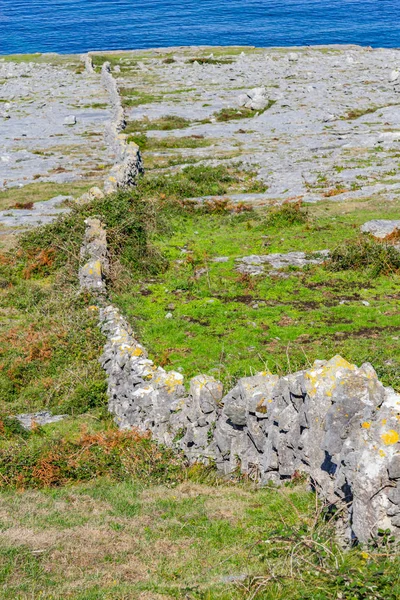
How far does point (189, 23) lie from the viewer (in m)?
148

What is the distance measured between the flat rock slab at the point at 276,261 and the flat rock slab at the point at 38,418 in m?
11.7

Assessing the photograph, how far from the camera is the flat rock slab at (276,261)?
28.6 meters

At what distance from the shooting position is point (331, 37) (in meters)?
127

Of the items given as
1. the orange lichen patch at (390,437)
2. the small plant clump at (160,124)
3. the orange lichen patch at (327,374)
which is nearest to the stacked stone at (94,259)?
the orange lichen patch at (327,374)

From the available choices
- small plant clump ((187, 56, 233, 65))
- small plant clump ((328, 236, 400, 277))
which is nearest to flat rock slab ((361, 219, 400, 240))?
small plant clump ((328, 236, 400, 277))

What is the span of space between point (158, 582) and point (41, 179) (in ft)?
125

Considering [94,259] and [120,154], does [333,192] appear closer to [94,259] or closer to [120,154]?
[94,259]

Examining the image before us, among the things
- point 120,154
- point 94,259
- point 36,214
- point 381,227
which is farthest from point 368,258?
point 120,154

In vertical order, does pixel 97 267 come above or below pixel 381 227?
above

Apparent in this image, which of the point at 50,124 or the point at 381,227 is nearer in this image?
the point at 381,227

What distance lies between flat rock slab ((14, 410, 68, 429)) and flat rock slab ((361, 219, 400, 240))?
17.9 m

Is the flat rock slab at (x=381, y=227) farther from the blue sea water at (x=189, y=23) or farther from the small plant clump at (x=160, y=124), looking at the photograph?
the blue sea water at (x=189, y=23)

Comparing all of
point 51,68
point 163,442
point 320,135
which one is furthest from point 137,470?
point 51,68

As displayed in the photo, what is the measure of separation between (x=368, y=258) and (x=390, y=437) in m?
18.0
